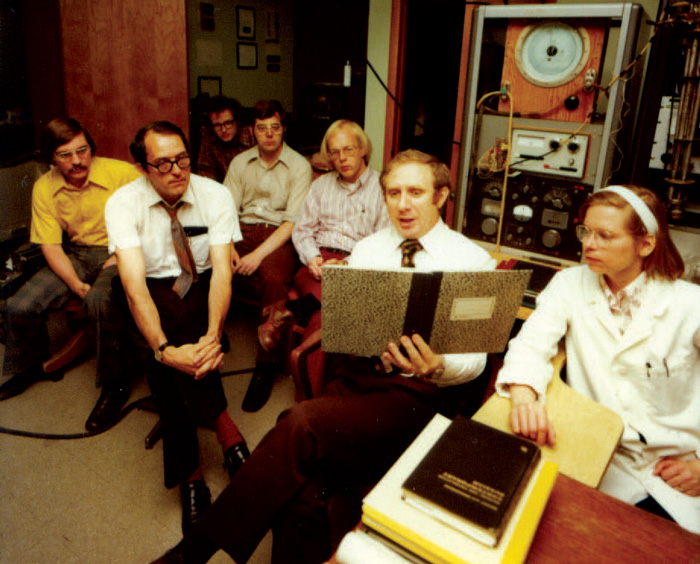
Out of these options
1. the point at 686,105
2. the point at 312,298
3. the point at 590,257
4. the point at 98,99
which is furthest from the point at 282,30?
the point at 590,257

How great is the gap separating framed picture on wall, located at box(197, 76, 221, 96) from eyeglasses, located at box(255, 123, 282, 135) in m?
2.60

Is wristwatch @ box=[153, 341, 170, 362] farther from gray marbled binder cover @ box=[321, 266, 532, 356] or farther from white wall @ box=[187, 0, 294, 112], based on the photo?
white wall @ box=[187, 0, 294, 112]

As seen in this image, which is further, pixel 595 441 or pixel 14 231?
pixel 14 231

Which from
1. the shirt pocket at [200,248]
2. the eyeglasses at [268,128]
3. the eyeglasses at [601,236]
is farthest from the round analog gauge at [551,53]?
the shirt pocket at [200,248]

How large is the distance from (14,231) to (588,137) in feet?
11.7

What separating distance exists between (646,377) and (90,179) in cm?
251

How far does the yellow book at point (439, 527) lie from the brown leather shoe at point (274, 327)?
64.7 inches

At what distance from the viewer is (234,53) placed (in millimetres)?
5590

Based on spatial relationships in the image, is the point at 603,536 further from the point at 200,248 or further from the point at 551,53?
the point at 200,248

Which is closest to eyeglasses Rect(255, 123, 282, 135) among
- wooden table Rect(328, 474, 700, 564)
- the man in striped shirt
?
the man in striped shirt

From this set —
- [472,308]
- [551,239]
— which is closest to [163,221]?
[472,308]

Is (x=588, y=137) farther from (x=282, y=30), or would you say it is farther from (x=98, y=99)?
(x=282, y=30)

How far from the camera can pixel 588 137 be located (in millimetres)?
2033

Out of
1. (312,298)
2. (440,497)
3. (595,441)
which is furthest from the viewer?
(312,298)
